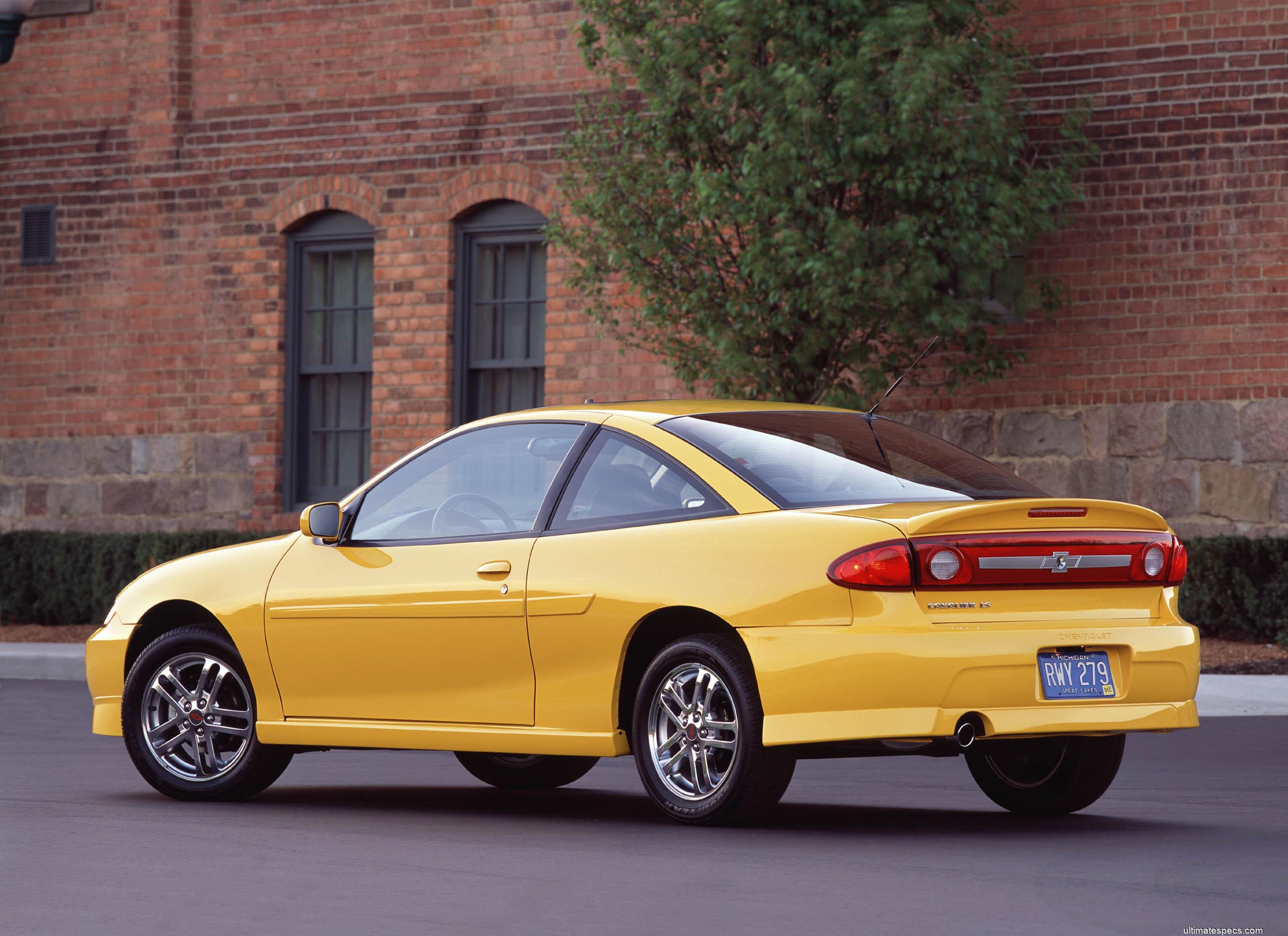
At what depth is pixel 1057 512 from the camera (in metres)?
7.66

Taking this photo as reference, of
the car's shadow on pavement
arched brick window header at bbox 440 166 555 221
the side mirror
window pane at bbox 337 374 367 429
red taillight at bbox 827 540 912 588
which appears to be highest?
arched brick window header at bbox 440 166 555 221

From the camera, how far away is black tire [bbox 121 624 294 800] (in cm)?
908

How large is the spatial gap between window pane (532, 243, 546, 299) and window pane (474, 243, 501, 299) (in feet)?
1.24

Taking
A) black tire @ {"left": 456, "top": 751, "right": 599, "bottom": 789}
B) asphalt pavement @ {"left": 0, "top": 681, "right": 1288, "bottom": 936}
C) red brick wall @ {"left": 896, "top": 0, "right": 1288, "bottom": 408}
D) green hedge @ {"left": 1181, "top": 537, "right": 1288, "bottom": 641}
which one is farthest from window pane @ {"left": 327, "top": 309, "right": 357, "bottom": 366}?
black tire @ {"left": 456, "top": 751, "right": 599, "bottom": 789}

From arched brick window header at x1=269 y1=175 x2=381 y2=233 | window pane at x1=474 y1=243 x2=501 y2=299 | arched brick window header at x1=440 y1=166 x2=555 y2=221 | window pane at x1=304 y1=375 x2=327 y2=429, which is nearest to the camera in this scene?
arched brick window header at x1=440 y1=166 x2=555 y2=221

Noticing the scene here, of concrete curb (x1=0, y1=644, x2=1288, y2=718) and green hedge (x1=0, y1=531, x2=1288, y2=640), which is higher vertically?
green hedge (x1=0, y1=531, x2=1288, y2=640)

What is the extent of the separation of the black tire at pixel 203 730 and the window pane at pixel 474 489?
30.9 inches

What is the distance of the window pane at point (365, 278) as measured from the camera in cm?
2106

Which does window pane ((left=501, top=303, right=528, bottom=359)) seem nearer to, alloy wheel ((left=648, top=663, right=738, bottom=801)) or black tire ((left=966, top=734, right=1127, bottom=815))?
black tire ((left=966, top=734, right=1127, bottom=815))

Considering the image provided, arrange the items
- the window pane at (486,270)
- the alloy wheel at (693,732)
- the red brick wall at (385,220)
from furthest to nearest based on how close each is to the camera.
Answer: the window pane at (486,270)
the red brick wall at (385,220)
the alloy wheel at (693,732)

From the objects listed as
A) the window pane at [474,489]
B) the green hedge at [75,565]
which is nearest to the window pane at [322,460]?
the green hedge at [75,565]

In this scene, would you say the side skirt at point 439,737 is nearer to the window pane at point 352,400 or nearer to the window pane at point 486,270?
the window pane at point 486,270

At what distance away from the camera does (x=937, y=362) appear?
18.0 metres

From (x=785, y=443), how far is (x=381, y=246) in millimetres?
12969
